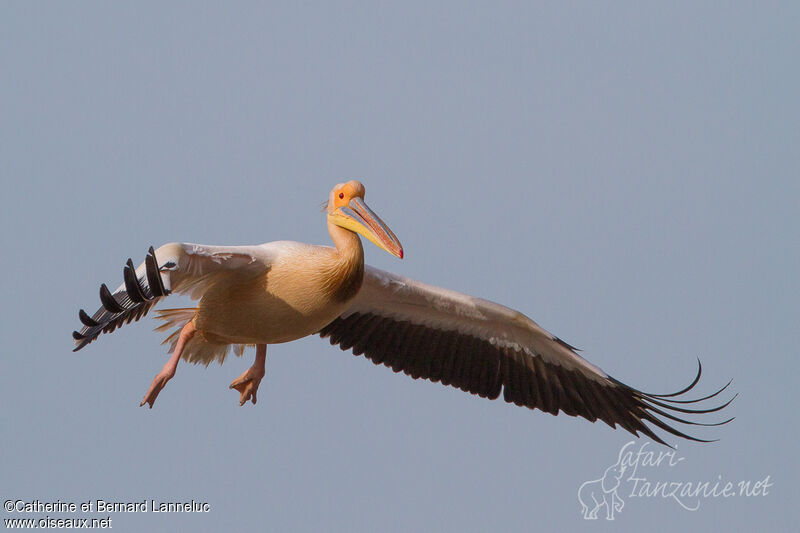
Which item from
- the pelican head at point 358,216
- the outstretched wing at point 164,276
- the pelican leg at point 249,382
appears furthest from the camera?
the pelican leg at point 249,382

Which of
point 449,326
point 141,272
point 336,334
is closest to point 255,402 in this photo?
point 336,334

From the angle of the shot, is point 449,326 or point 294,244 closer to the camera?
point 294,244

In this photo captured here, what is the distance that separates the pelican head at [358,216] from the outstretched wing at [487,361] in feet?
5.63

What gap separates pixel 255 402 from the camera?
36.3ft

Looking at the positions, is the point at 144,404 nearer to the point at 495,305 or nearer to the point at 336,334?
the point at 336,334

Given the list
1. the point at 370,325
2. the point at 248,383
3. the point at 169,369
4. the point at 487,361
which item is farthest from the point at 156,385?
the point at 487,361

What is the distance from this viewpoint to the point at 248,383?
11.0m

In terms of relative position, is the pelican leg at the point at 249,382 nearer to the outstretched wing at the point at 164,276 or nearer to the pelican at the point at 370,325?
the pelican at the point at 370,325

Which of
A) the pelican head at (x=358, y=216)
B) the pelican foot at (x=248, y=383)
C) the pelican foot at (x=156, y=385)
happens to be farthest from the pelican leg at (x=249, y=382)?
the pelican head at (x=358, y=216)

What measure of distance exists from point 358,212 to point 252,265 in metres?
0.90

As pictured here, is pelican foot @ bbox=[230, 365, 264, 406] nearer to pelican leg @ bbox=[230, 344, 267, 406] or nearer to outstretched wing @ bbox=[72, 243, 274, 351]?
pelican leg @ bbox=[230, 344, 267, 406]

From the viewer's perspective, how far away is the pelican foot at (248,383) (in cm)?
1096

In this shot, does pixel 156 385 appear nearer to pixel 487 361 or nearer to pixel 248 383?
pixel 248 383

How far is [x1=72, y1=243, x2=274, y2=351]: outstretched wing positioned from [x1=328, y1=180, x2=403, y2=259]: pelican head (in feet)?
1.95
